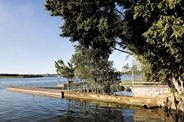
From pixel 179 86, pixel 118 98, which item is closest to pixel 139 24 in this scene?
pixel 179 86

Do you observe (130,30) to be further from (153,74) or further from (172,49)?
(153,74)

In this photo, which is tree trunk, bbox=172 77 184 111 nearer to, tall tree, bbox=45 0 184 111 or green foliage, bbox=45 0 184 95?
tall tree, bbox=45 0 184 111

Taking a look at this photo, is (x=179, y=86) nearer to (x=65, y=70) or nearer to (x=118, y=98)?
(x=118, y=98)

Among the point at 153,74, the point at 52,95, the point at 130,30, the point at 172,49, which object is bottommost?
the point at 52,95

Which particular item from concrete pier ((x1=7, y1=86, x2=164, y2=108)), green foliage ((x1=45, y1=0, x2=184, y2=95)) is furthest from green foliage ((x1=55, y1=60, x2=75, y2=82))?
green foliage ((x1=45, y1=0, x2=184, y2=95))

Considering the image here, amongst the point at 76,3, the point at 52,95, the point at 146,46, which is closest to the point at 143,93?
the point at 146,46

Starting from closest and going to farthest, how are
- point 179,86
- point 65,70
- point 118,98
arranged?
point 179,86
point 118,98
point 65,70

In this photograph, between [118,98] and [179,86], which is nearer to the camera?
[179,86]

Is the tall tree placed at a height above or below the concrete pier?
above

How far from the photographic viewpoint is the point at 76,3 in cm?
1186

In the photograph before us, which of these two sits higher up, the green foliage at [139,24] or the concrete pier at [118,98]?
the green foliage at [139,24]

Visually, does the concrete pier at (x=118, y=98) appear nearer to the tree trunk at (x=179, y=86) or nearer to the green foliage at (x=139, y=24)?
the tree trunk at (x=179, y=86)

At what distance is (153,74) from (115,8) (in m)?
8.03

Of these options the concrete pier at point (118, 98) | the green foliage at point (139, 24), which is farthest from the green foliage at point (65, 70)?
the green foliage at point (139, 24)
